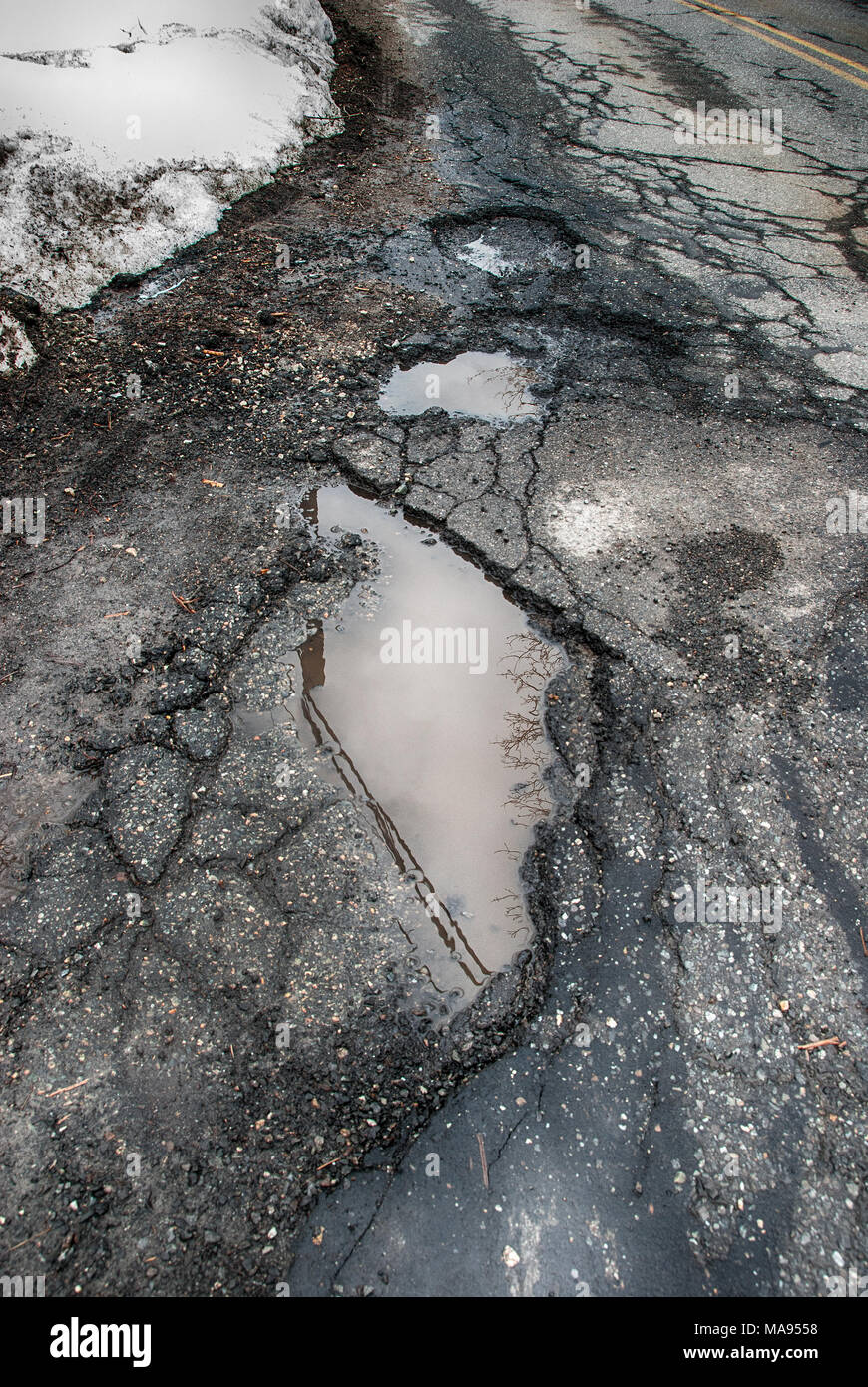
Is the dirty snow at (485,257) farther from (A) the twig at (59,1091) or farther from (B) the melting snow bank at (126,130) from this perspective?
(A) the twig at (59,1091)

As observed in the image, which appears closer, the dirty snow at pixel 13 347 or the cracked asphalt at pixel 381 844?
the cracked asphalt at pixel 381 844

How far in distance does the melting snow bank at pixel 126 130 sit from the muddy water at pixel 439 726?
242 cm

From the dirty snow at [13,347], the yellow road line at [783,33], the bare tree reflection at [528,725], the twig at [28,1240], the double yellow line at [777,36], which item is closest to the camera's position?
the twig at [28,1240]

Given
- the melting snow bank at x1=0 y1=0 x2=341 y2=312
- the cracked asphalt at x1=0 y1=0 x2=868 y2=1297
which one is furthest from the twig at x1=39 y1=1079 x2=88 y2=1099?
the melting snow bank at x1=0 y1=0 x2=341 y2=312

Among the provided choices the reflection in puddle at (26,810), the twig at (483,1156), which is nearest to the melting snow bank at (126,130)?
the reflection in puddle at (26,810)

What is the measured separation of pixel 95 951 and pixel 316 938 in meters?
0.59

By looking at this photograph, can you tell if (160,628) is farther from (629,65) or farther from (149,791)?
(629,65)

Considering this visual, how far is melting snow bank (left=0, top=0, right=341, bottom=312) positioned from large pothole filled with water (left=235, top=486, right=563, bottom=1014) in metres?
2.44

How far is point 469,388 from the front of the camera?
4004 mm

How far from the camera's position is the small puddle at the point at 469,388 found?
3869mm

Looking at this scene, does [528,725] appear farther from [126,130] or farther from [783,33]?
[783,33]

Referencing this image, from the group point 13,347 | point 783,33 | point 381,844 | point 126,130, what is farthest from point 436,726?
point 783,33

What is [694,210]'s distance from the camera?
550cm

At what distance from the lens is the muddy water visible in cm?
227
